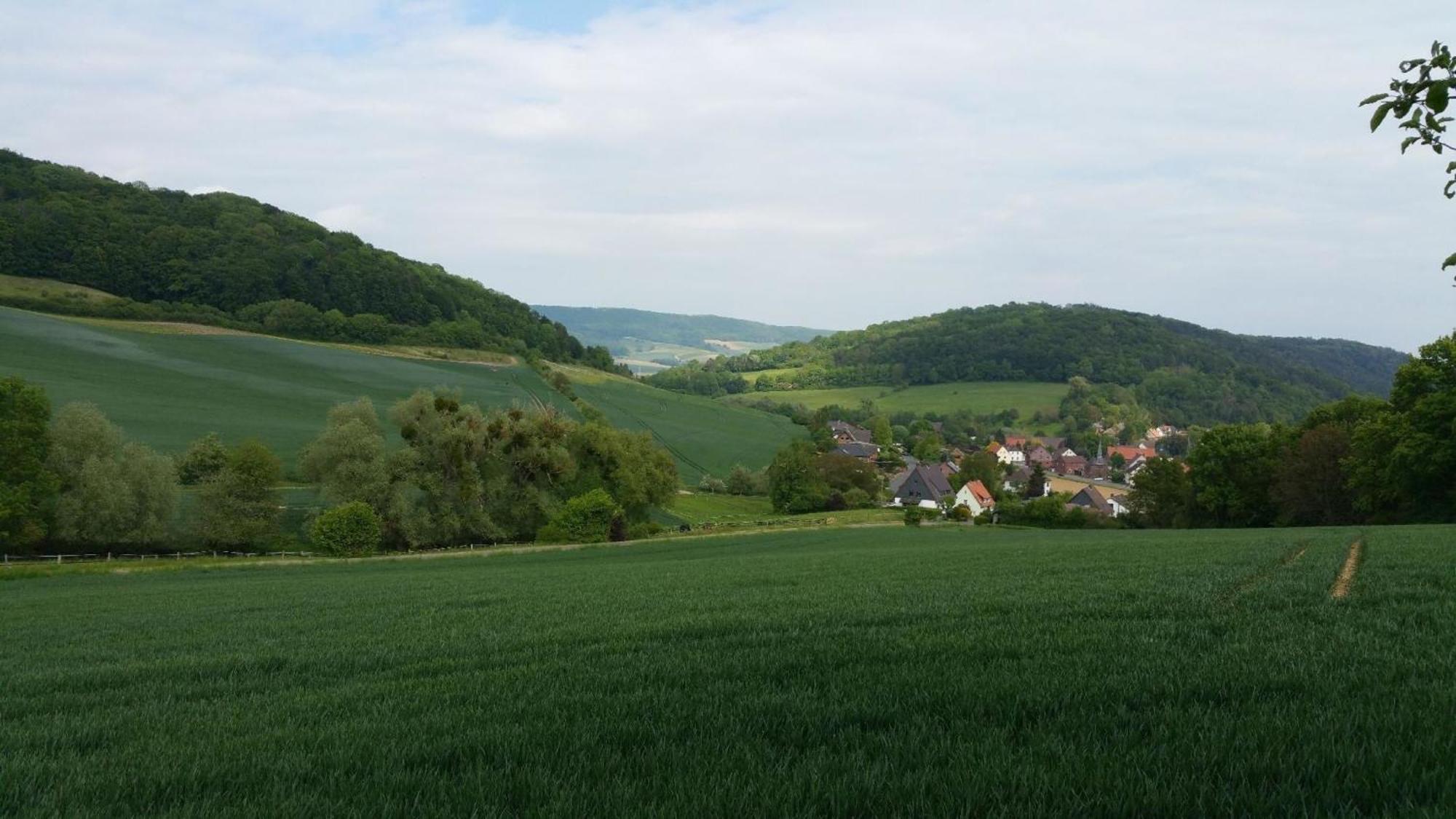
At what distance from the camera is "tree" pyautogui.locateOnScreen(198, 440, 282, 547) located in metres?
52.9

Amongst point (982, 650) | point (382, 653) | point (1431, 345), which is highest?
point (1431, 345)

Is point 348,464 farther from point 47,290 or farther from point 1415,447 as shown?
point 47,290

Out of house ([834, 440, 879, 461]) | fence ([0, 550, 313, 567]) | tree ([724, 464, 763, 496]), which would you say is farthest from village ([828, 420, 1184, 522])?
fence ([0, 550, 313, 567])

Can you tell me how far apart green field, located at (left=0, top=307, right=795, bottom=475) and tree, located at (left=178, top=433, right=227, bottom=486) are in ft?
12.5

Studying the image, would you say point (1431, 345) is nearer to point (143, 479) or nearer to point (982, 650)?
point (982, 650)

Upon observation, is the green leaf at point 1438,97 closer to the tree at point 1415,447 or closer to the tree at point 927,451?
the tree at point 1415,447

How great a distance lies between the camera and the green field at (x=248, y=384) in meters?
74.4

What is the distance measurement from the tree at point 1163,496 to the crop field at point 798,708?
54.3m

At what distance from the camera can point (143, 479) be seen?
1980 inches

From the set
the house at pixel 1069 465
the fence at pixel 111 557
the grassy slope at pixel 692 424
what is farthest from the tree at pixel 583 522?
the house at pixel 1069 465

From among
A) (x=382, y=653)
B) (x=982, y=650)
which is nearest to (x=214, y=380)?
(x=382, y=653)

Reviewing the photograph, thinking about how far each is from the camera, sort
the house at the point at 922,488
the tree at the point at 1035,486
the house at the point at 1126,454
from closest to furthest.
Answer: the house at the point at 922,488
the tree at the point at 1035,486
the house at the point at 1126,454

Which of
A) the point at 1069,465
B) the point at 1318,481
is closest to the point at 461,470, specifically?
the point at 1318,481

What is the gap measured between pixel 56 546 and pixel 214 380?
44252 millimetres
